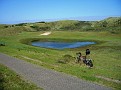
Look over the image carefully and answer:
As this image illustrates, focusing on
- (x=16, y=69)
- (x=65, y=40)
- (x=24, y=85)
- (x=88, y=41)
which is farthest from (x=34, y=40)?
(x=24, y=85)

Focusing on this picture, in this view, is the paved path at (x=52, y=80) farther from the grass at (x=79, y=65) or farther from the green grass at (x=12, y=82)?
the grass at (x=79, y=65)

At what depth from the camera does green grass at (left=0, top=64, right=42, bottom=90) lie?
19344 millimetres

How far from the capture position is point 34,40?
98.4 meters

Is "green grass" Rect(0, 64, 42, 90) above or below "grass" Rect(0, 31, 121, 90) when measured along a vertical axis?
above

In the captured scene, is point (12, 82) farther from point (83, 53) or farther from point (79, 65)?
point (83, 53)

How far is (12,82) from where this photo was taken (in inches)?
830

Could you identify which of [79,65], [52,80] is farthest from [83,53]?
[52,80]

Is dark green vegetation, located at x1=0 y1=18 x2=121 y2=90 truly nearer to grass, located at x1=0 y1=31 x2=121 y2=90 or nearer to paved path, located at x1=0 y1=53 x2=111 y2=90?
grass, located at x1=0 y1=31 x2=121 y2=90

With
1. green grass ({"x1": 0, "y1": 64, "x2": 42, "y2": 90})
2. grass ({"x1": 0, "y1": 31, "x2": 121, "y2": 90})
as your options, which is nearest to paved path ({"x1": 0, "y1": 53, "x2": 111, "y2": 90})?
green grass ({"x1": 0, "y1": 64, "x2": 42, "y2": 90})

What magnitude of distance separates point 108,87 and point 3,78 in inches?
394

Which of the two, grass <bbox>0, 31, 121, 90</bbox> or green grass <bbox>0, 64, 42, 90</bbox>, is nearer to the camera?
green grass <bbox>0, 64, 42, 90</bbox>

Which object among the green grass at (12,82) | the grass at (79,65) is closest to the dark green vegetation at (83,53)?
the grass at (79,65)

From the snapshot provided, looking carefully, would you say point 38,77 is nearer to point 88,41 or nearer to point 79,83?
point 79,83

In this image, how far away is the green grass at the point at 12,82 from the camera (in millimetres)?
19344
